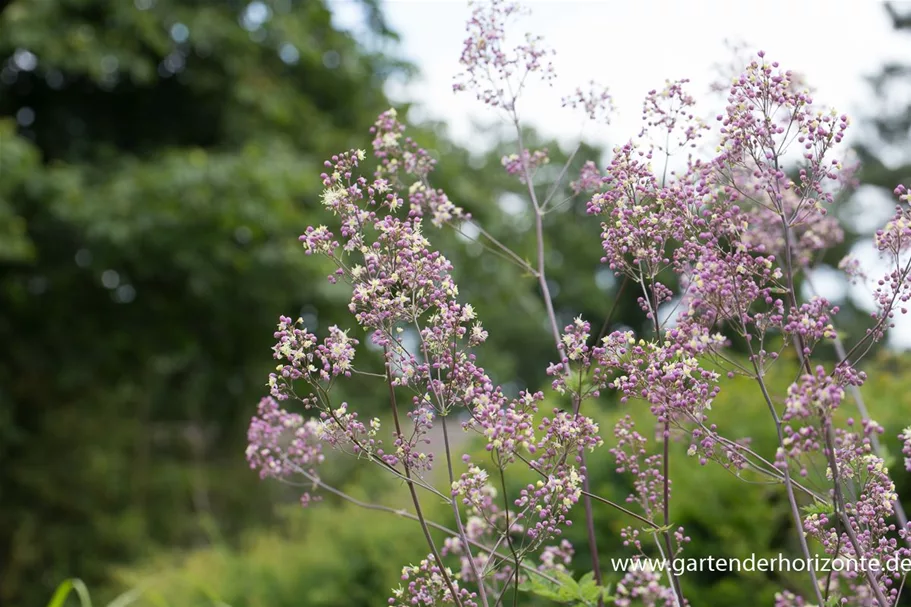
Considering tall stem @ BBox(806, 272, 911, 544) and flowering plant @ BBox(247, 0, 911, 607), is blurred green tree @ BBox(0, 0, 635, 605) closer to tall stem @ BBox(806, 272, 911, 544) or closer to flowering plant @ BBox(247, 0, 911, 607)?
tall stem @ BBox(806, 272, 911, 544)

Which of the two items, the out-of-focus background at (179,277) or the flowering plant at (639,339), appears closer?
the flowering plant at (639,339)

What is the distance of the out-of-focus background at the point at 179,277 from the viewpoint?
7934 mm

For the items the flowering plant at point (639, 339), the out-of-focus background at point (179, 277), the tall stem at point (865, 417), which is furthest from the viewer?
the out-of-focus background at point (179, 277)

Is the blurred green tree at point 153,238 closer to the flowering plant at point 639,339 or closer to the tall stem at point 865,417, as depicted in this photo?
the tall stem at point 865,417

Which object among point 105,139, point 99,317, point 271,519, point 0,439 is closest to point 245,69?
point 105,139

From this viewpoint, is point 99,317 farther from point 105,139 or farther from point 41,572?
point 41,572

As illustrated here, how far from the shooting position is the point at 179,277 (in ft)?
32.6

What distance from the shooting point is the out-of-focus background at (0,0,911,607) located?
26.0ft

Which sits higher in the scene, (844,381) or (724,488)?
(724,488)

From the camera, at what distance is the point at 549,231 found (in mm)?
28156

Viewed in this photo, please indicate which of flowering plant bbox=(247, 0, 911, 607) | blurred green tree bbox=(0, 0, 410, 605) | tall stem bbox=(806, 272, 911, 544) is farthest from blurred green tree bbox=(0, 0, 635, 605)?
flowering plant bbox=(247, 0, 911, 607)

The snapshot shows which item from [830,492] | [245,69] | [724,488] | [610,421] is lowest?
[830,492]

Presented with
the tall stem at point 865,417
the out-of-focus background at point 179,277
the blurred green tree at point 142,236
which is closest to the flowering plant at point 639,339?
the tall stem at point 865,417

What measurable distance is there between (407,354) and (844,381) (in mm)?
879
